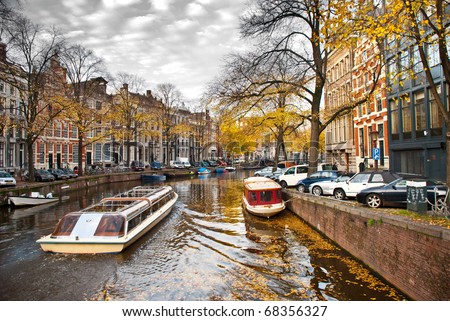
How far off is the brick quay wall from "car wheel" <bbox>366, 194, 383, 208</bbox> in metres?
1.05

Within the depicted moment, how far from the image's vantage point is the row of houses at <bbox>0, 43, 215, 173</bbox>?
39969 mm

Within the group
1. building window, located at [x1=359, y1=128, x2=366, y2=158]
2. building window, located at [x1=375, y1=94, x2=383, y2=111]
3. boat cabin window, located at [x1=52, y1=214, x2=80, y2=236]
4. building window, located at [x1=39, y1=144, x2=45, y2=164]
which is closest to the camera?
boat cabin window, located at [x1=52, y1=214, x2=80, y2=236]

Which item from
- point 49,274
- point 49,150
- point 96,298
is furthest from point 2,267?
point 49,150

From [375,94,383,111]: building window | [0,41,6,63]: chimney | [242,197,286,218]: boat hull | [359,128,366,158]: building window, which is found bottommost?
[242,197,286,218]: boat hull

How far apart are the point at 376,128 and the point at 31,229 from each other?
93.4 ft

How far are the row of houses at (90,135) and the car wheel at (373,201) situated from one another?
17.0 meters

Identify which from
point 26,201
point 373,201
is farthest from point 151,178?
point 373,201

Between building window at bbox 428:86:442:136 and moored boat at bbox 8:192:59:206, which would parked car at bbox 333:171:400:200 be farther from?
moored boat at bbox 8:192:59:206

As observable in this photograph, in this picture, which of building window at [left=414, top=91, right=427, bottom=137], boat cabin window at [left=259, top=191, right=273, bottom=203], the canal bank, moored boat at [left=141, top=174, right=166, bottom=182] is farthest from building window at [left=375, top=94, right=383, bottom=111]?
moored boat at [left=141, top=174, right=166, bottom=182]

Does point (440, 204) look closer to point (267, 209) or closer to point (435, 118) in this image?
point (267, 209)

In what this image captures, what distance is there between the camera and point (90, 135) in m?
60.8

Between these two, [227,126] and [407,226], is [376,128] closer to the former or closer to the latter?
[227,126]

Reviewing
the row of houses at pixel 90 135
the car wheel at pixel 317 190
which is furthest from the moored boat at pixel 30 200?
the car wheel at pixel 317 190

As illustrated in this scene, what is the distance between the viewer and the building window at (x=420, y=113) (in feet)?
77.5
